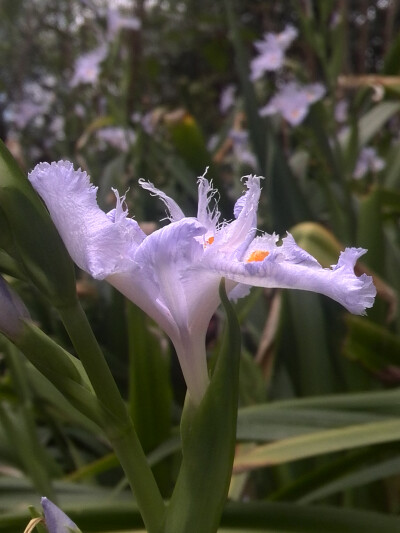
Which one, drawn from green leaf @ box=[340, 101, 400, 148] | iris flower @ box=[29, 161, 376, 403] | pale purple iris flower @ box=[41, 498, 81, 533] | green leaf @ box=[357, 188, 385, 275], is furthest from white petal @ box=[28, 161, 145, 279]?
green leaf @ box=[340, 101, 400, 148]

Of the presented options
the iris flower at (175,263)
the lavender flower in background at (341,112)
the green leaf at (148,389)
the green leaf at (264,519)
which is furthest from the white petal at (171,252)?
the lavender flower in background at (341,112)

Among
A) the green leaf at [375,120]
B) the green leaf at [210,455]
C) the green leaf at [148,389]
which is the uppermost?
the green leaf at [375,120]

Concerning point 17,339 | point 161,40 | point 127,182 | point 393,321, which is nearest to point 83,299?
point 127,182

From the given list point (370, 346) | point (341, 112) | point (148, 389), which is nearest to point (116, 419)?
point (148, 389)

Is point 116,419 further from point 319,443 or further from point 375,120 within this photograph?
point 375,120

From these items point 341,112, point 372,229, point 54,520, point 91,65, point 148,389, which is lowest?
point 54,520

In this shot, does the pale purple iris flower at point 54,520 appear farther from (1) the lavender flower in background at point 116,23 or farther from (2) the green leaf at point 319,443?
(1) the lavender flower in background at point 116,23

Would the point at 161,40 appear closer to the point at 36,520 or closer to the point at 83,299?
the point at 83,299
